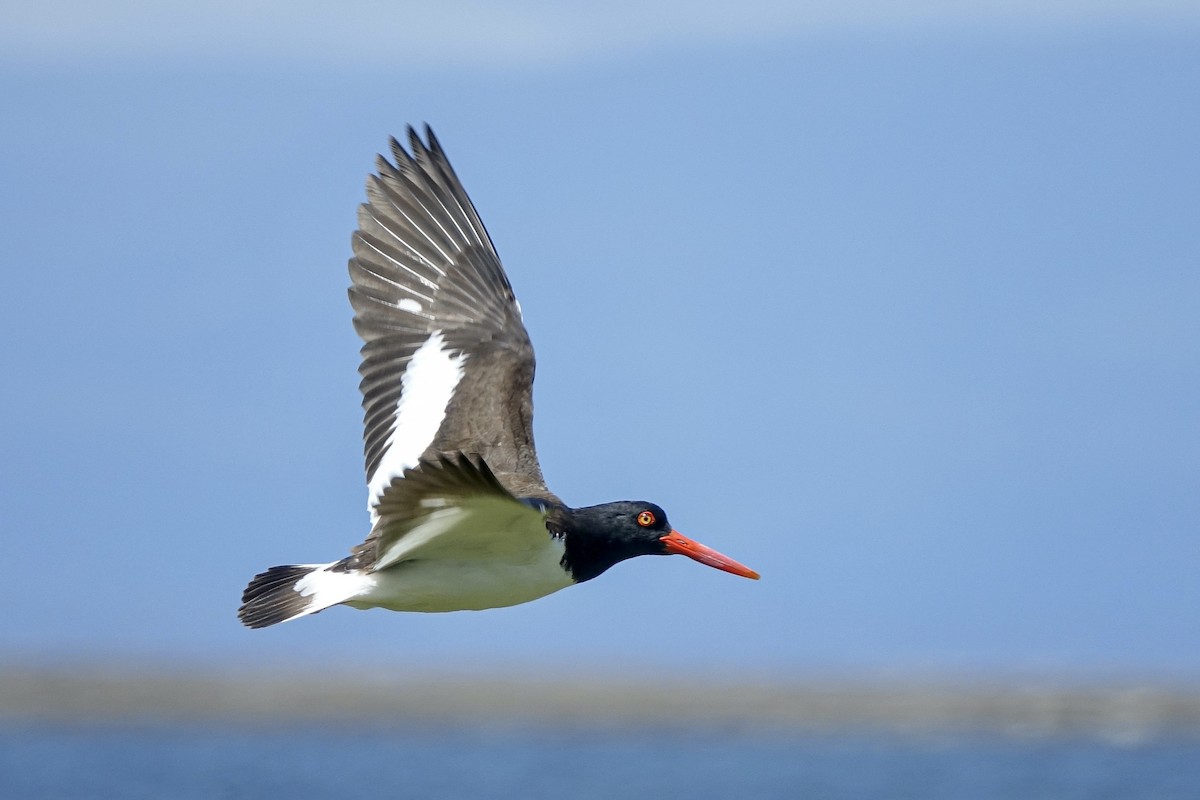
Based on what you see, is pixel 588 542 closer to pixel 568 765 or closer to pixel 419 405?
pixel 419 405

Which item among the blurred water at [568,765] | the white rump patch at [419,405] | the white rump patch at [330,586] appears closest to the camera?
the white rump patch at [330,586]

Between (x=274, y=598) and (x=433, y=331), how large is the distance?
3250 millimetres

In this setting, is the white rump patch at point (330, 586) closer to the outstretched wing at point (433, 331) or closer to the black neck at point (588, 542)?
the outstretched wing at point (433, 331)

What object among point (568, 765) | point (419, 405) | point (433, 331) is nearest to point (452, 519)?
point (419, 405)

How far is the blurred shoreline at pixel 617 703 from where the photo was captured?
66188 millimetres

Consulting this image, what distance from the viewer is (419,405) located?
14781mm

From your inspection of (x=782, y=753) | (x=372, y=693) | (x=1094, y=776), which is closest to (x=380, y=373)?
(x=1094, y=776)

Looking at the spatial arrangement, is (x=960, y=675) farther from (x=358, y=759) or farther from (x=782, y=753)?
(x=358, y=759)

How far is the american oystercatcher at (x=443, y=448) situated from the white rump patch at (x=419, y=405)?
0.4 inches

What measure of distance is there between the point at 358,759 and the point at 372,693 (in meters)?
24.9

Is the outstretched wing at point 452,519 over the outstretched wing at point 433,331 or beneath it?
beneath

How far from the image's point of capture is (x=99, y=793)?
43375 mm

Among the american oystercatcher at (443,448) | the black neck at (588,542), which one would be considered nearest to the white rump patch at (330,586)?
the american oystercatcher at (443,448)

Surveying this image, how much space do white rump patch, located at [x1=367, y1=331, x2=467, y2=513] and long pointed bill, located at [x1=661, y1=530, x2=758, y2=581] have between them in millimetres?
2042
